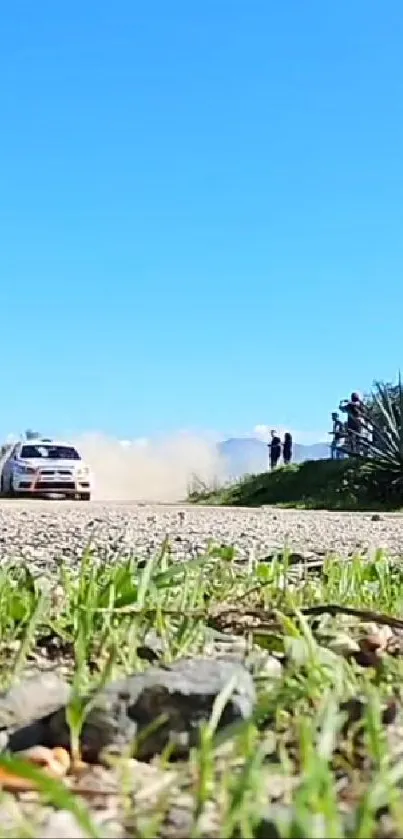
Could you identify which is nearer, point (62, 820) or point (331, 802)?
point (331, 802)

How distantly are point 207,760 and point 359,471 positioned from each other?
19.3 m

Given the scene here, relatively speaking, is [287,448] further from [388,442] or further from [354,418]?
[388,442]

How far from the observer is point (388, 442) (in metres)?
18.6

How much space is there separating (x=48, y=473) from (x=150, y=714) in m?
20.4

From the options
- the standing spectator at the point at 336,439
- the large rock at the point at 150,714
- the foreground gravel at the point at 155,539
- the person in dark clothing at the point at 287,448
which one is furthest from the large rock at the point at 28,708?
the person in dark clothing at the point at 287,448

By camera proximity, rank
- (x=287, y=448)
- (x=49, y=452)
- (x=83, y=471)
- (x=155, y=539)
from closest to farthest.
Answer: (x=155, y=539)
(x=83, y=471)
(x=49, y=452)
(x=287, y=448)

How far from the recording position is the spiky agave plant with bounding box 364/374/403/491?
1839cm

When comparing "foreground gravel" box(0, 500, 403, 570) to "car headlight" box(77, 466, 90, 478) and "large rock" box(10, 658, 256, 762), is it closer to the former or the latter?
"large rock" box(10, 658, 256, 762)

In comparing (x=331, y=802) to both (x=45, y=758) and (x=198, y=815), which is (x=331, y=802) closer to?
(x=198, y=815)

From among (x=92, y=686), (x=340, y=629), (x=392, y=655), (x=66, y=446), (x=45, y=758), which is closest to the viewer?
(x=45, y=758)

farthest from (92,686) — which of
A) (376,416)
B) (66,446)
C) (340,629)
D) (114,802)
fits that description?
(66,446)

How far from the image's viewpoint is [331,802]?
102 cm

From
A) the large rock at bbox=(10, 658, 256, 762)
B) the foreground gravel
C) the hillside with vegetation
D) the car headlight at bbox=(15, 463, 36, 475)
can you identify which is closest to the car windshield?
the car headlight at bbox=(15, 463, 36, 475)

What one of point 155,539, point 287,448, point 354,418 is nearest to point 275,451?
point 287,448
